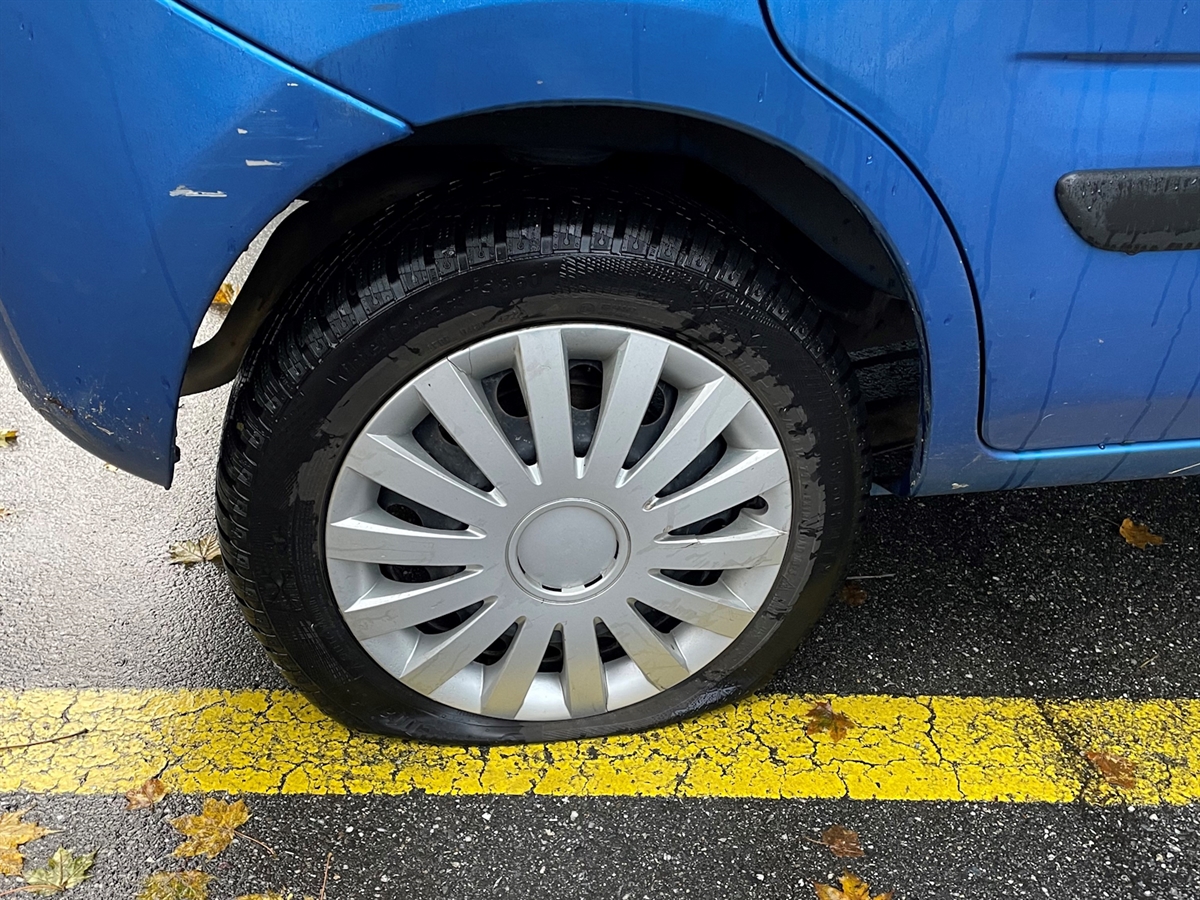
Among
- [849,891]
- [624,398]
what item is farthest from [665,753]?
[624,398]

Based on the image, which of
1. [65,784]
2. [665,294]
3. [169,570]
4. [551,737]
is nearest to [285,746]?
[65,784]

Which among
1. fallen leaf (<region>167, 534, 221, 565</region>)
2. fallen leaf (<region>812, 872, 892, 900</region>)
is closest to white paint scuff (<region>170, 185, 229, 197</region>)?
fallen leaf (<region>167, 534, 221, 565</region>)

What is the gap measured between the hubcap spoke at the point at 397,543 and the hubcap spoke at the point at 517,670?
0.16 meters

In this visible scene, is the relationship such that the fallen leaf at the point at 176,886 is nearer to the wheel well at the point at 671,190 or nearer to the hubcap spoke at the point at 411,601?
the hubcap spoke at the point at 411,601

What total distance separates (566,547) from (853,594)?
84 cm

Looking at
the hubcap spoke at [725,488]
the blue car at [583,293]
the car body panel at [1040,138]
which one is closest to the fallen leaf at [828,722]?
the blue car at [583,293]

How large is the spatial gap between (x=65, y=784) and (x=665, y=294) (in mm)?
1348

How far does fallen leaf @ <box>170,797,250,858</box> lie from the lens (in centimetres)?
155

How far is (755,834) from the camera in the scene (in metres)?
1.58

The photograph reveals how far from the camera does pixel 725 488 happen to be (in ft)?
4.94

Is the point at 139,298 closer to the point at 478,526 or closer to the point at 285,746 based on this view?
the point at 478,526

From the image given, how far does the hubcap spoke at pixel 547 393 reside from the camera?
1347 millimetres

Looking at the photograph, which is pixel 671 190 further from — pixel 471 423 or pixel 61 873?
pixel 61 873

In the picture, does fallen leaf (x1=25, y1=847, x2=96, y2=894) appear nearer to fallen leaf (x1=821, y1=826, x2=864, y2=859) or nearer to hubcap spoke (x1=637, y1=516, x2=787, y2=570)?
hubcap spoke (x1=637, y1=516, x2=787, y2=570)
